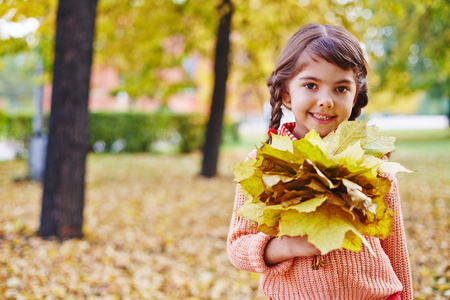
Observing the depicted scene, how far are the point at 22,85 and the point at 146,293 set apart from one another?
5366cm

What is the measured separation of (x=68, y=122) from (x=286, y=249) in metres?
4.31

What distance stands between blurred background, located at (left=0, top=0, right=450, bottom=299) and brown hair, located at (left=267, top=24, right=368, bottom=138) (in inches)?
12.9

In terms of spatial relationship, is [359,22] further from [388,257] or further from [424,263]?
[388,257]

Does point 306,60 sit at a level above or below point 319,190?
above

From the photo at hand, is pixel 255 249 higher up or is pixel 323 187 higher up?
pixel 323 187

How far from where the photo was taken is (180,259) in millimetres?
4938

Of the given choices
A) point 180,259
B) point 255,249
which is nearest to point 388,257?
point 255,249

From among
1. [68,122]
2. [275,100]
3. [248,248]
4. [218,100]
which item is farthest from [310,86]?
[218,100]

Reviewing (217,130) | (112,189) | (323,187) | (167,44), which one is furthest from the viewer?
(167,44)

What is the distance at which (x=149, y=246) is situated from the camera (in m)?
5.30

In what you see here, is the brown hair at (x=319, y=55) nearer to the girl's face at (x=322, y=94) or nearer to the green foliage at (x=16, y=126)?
the girl's face at (x=322, y=94)

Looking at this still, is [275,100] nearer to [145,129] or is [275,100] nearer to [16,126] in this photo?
[16,126]

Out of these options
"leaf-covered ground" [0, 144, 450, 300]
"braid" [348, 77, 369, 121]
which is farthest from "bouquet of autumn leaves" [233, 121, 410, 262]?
"leaf-covered ground" [0, 144, 450, 300]

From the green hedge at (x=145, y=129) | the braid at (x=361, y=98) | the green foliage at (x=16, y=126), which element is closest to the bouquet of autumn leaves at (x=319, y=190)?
the braid at (x=361, y=98)
